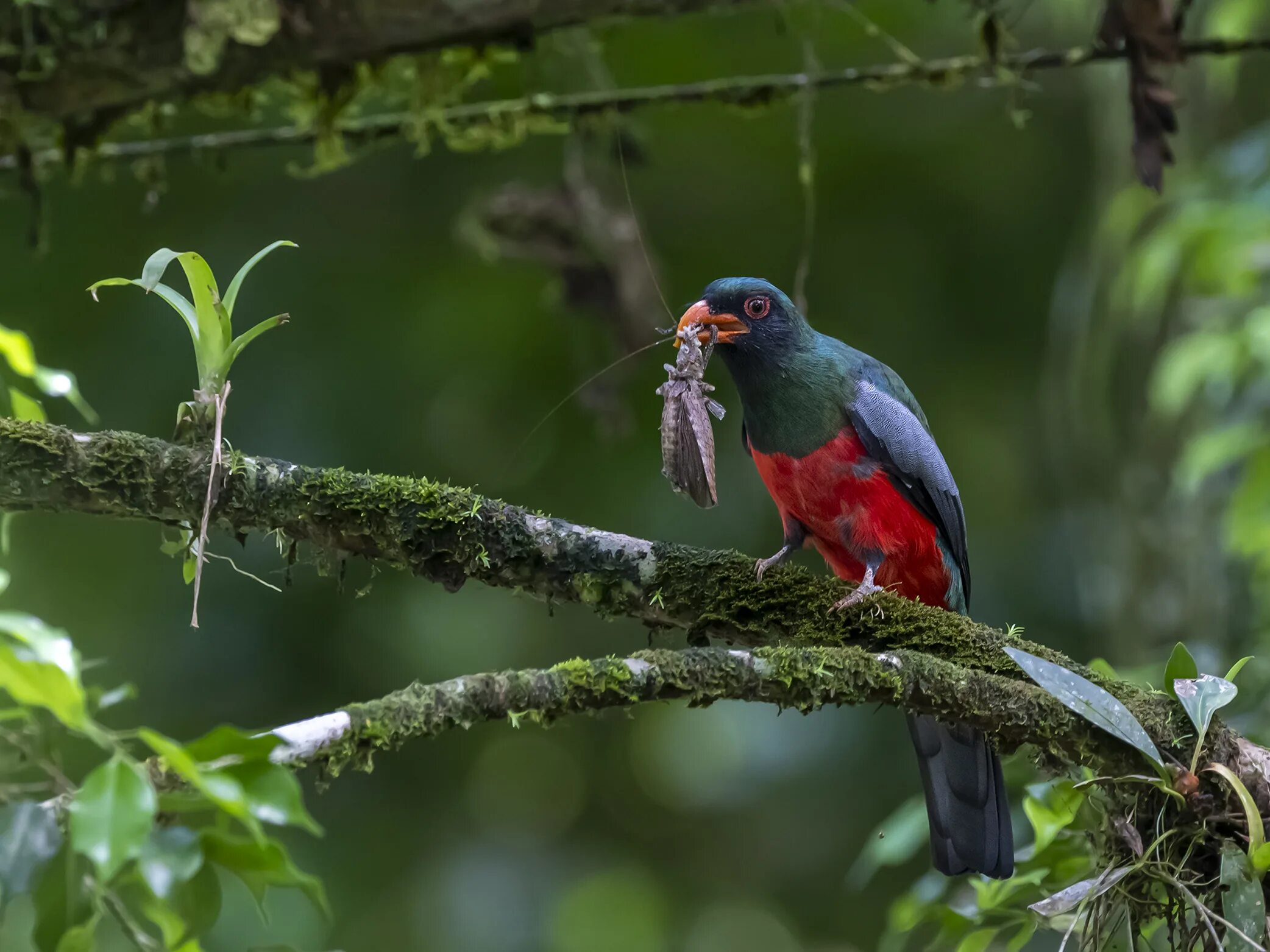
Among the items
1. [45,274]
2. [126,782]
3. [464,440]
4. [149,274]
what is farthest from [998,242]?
[126,782]

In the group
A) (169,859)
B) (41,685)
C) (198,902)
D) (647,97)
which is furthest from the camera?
(647,97)

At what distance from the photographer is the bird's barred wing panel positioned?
365cm

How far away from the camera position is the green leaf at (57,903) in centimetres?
153

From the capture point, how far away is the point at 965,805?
3283 mm

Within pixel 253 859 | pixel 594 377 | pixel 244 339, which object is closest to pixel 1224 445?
pixel 594 377

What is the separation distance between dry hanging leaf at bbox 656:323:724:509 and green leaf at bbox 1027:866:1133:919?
46.5 inches

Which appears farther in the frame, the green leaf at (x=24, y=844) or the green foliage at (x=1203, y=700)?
the green foliage at (x=1203, y=700)

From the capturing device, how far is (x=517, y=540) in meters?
2.58

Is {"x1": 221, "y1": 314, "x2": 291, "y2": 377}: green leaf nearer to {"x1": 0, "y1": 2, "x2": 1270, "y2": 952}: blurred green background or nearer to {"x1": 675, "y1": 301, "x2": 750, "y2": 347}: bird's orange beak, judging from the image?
{"x1": 675, "y1": 301, "x2": 750, "y2": 347}: bird's orange beak

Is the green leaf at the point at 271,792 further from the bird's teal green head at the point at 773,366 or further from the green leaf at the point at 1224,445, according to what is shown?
the green leaf at the point at 1224,445

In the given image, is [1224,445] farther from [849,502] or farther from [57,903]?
[57,903]

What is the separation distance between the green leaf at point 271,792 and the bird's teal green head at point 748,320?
2.42 metres

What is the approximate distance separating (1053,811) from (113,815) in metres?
2.13

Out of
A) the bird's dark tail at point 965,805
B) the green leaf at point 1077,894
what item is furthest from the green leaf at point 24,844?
the bird's dark tail at point 965,805
